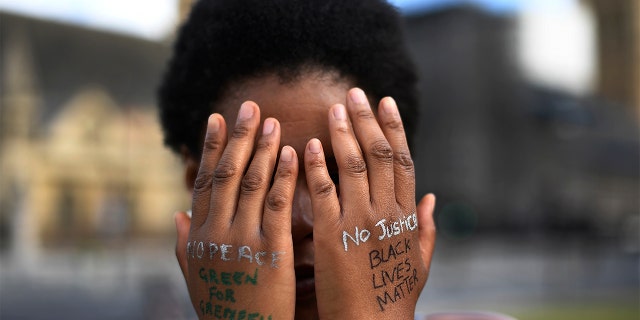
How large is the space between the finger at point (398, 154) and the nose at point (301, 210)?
0.20m

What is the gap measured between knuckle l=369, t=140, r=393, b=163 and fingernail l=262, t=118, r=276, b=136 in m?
0.22

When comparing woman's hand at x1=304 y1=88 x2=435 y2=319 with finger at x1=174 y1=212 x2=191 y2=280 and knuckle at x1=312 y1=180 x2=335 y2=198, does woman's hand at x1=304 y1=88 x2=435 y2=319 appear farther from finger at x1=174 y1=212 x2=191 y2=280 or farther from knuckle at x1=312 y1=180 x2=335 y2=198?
finger at x1=174 y1=212 x2=191 y2=280

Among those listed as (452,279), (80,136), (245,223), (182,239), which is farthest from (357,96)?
(80,136)

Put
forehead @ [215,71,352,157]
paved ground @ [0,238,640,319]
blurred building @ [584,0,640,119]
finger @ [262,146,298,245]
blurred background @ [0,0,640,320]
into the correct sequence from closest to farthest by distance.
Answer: finger @ [262,146,298,245], forehead @ [215,71,352,157], paved ground @ [0,238,640,319], blurred background @ [0,0,640,320], blurred building @ [584,0,640,119]

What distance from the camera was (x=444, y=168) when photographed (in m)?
37.1

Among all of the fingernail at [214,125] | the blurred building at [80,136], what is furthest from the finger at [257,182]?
the blurred building at [80,136]

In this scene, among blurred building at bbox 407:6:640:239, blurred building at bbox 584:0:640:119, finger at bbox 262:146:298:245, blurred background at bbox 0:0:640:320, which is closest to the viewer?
finger at bbox 262:146:298:245

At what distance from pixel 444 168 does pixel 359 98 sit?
36.1 metres

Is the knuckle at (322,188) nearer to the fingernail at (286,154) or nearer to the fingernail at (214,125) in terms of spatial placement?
the fingernail at (286,154)

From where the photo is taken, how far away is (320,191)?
1494mm

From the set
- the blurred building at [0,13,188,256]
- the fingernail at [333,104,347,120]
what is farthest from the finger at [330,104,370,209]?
the blurred building at [0,13,188,256]

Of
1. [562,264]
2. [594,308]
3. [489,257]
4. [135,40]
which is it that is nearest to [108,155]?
[135,40]

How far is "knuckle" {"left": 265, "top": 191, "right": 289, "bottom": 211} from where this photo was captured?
1482 mm

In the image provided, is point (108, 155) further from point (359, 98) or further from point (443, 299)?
point (359, 98)
